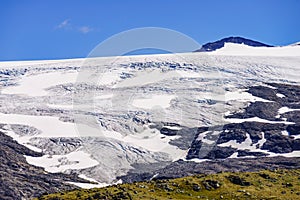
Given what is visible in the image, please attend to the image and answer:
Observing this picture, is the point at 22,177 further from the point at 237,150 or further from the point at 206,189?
the point at 206,189

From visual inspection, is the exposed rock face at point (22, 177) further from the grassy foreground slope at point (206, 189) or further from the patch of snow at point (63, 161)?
the grassy foreground slope at point (206, 189)

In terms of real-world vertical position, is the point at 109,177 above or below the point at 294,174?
below

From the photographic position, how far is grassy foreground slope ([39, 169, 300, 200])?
73875 millimetres

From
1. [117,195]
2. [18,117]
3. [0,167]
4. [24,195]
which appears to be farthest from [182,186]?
[18,117]

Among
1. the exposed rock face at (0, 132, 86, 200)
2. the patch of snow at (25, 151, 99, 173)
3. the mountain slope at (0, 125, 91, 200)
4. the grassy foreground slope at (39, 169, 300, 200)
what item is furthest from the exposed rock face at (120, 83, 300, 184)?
the grassy foreground slope at (39, 169, 300, 200)

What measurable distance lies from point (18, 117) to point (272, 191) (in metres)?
129

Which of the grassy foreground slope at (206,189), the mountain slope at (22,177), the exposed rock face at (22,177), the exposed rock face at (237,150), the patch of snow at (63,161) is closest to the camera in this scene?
the grassy foreground slope at (206,189)

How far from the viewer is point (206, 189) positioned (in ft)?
253

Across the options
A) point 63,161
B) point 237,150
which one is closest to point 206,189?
point 63,161

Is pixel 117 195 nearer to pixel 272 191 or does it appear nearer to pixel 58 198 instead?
pixel 58 198

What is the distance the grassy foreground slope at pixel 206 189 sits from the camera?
Answer: 242 ft

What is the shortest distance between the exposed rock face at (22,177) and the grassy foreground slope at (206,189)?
6629cm

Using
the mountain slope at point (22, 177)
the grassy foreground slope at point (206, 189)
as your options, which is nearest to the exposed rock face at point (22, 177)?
the mountain slope at point (22, 177)

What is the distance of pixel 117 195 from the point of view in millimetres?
72125
